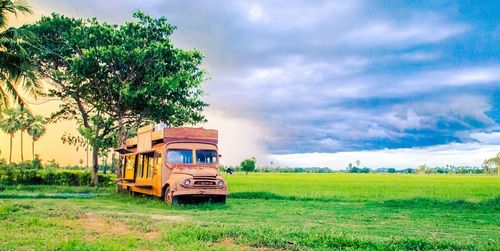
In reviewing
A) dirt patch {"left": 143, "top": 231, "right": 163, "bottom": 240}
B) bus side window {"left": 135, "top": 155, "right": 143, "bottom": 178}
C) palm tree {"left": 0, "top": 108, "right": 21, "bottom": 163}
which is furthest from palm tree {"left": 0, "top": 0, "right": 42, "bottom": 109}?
palm tree {"left": 0, "top": 108, "right": 21, "bottom": 163}

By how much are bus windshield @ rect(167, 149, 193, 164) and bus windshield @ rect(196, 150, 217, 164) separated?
368mm

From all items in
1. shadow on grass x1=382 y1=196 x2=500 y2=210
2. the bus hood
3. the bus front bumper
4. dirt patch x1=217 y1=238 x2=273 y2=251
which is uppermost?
the bus hood

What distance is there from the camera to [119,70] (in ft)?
115

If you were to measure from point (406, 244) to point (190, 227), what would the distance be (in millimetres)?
5316

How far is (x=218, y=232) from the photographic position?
11812mm

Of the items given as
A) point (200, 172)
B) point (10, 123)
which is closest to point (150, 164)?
point (200, 172)

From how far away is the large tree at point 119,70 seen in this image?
3388 cm

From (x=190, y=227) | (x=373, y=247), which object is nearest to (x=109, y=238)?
(x=190, y=227)

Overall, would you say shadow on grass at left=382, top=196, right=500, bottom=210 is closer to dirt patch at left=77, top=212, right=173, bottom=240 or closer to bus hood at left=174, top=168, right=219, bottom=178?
bus hood at left=174, top=168, right=219, bottom=178

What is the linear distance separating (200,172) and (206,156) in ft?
5.28

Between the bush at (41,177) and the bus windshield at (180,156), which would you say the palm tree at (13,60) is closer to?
the bus windshield at (180,156)

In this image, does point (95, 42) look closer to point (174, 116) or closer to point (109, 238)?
point (174, 116)

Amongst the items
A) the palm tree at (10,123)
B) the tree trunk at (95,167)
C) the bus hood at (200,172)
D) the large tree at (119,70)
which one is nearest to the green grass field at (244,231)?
the bus hood at (200,172)

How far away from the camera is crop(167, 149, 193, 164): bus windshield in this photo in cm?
2325
